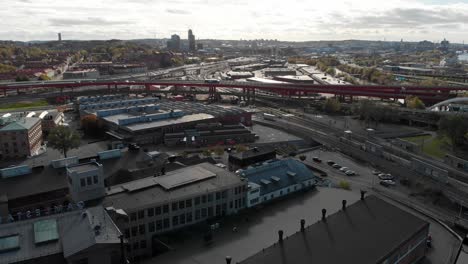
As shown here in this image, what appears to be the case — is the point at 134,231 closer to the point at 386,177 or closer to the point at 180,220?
the point at 180,220

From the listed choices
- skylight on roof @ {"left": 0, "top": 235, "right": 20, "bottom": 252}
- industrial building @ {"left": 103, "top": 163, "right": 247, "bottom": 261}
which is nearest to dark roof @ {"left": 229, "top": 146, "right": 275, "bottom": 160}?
industrial building @ {"left": 103, "top": 163, "right": 247, "bottom": 261}

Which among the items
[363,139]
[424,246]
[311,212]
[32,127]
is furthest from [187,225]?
[363,139]

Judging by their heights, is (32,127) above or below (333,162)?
above

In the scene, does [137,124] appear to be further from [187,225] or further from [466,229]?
[466,229]

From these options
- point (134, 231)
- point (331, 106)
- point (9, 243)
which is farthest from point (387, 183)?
point (331, 106)

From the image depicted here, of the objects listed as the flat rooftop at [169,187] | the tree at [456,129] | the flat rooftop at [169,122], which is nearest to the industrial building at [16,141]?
the flat rooftop at [169,122]
